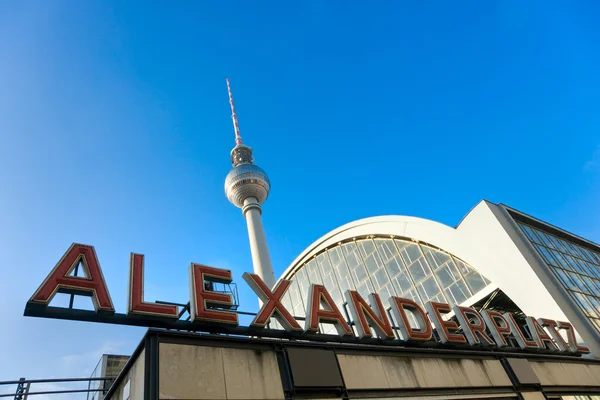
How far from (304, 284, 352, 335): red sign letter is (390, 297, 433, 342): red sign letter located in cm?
300

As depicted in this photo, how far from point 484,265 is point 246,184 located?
176ft

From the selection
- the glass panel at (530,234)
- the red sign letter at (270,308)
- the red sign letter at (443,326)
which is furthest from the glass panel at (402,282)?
the red sign letter at (270,308)

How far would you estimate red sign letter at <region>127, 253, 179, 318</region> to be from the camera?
13.0m

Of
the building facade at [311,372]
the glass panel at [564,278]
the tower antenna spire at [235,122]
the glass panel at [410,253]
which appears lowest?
the building facade at [311,372]

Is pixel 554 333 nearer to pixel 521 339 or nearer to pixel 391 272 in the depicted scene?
pixel 521 339

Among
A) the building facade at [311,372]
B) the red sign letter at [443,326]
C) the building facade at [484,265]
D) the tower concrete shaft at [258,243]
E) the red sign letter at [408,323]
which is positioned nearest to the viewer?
the building facade at [311,372]

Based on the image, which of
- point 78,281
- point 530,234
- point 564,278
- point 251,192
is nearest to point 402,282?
point 530,234

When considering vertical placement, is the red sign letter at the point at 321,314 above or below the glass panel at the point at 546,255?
below

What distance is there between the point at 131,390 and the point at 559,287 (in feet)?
87.6

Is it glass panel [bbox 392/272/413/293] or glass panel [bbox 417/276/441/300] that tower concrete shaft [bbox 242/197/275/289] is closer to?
glass panel [bbox 392/272/413/293]

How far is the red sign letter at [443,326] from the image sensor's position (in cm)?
1948

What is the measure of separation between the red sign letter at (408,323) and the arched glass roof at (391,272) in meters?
11.8

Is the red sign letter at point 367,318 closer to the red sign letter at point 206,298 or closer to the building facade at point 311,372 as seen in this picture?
the building facade at point 311,372

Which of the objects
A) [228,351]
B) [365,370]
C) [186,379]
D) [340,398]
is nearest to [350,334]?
[365,370]
